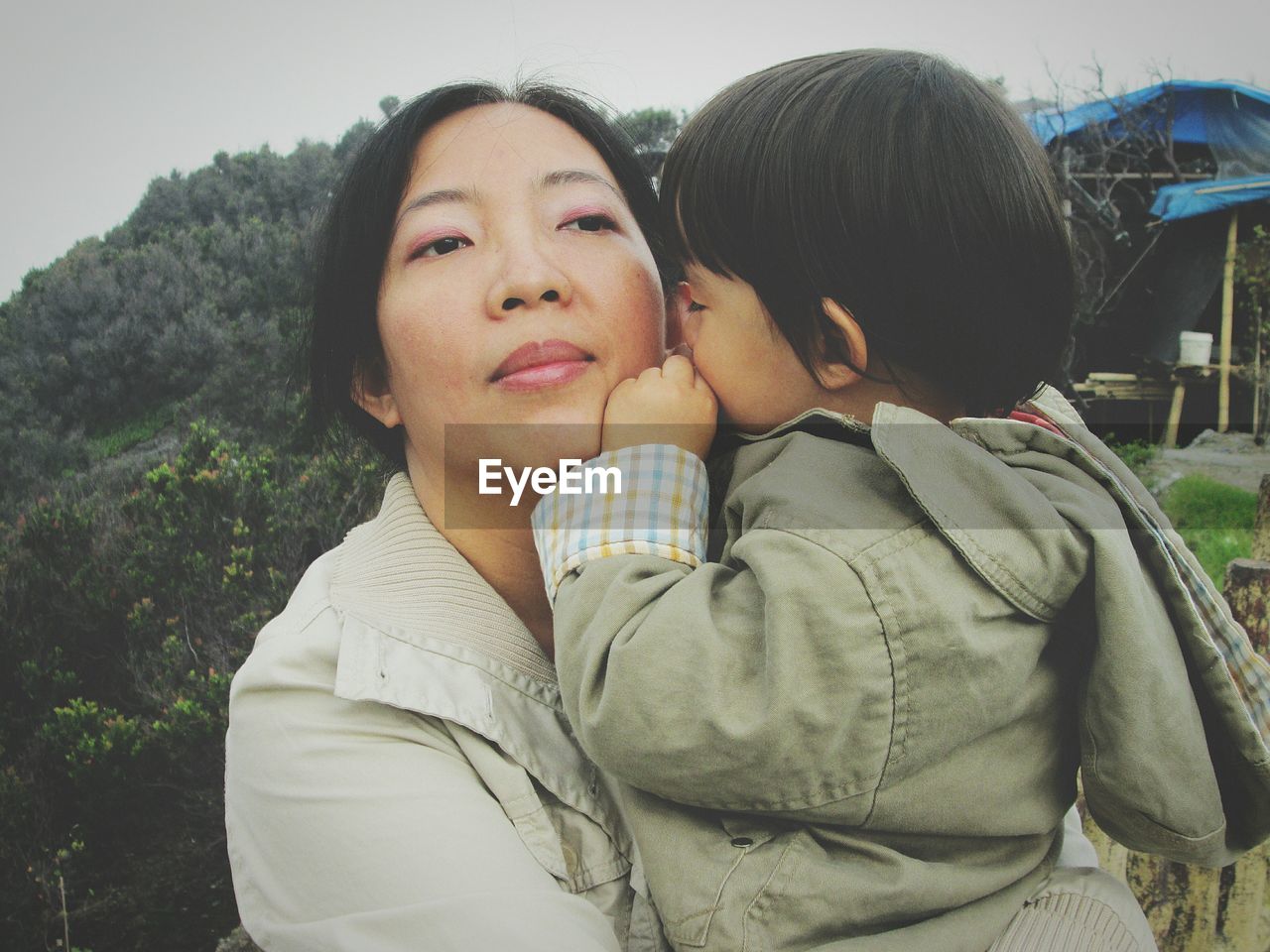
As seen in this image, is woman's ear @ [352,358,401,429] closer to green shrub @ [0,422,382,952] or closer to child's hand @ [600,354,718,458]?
child's hand @ [600,354,718,458]

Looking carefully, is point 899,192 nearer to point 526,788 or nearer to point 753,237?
point 753,237

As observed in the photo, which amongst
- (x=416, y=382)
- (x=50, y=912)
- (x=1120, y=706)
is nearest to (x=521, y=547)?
(x=416, y=382)

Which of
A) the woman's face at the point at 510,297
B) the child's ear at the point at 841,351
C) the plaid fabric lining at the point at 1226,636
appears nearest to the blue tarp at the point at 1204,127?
the woman's face at the point at 510,297

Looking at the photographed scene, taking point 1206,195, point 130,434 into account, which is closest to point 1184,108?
point 1206,195

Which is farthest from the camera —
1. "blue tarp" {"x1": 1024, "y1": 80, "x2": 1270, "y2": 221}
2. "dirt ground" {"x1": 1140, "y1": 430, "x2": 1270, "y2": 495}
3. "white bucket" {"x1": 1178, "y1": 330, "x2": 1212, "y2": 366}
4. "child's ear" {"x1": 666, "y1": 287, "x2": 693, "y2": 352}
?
"white bucket" {"x1": 1178, "y1": 330, "x2": 1212, "y2": 366}

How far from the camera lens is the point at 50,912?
6.66 feet

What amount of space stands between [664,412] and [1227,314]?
22.3 feet

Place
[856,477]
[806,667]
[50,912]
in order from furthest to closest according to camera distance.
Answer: [50,912]
[856,477]
[806,667]

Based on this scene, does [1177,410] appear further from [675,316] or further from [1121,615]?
[1121,615]

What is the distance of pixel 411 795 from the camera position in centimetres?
120

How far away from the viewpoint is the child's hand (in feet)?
4.44

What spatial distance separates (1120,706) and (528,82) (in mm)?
1528

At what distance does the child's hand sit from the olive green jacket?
0.60ft

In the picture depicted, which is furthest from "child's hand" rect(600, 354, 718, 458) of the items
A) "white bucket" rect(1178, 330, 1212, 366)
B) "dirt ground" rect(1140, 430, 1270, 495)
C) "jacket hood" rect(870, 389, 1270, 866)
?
"white bucket" rect(1178, 330, 1212, 366)
